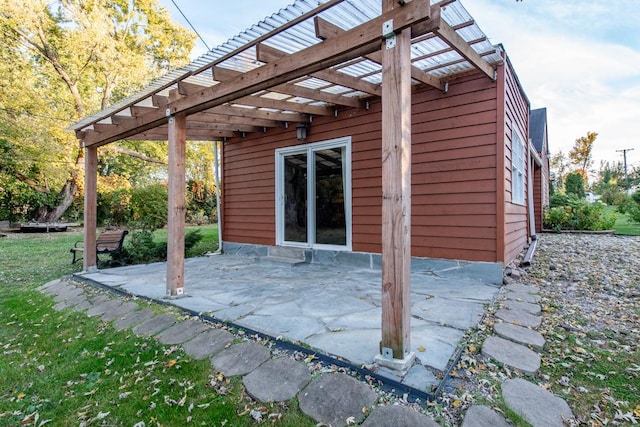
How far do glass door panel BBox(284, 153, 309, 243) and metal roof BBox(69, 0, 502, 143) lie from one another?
151 centimetres

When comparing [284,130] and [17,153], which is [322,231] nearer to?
[284,130]

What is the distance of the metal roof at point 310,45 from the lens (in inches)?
95.7

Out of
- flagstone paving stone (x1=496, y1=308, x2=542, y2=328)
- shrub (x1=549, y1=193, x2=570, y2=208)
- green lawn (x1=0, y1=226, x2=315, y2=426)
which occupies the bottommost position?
green lawn (x1=0, y1=226, x2=315, y2=426)

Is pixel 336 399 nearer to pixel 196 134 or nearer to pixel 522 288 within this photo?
pixel 522 288

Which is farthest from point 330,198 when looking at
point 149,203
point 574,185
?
point 574,185

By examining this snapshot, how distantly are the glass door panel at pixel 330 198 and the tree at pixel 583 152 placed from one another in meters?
29.5

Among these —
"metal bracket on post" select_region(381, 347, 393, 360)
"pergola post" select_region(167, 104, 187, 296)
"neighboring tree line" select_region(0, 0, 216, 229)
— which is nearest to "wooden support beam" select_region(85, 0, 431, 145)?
"pergola post" select_region(167, 104, 187, 296)

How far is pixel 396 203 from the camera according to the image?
185 centimetres

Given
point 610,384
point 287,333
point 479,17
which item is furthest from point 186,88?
point 610,384

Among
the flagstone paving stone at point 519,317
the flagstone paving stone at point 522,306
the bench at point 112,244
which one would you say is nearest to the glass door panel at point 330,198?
the flagstone paving stone at point 522,306

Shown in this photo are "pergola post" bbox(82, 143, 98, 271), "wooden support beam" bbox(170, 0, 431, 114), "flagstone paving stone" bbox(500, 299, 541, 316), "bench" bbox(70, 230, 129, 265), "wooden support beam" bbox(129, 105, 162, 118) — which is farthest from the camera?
→ "bench" bbox(70, 230, 129, 265)

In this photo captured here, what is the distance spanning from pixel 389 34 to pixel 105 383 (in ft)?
9.20

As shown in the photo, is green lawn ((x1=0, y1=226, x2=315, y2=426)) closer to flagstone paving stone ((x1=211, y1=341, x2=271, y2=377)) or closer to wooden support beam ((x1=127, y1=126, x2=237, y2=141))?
flagstone paving stone ((x1=211, y1=341, x2=271, y2=377))

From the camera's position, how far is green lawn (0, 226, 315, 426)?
1753 millimetres
